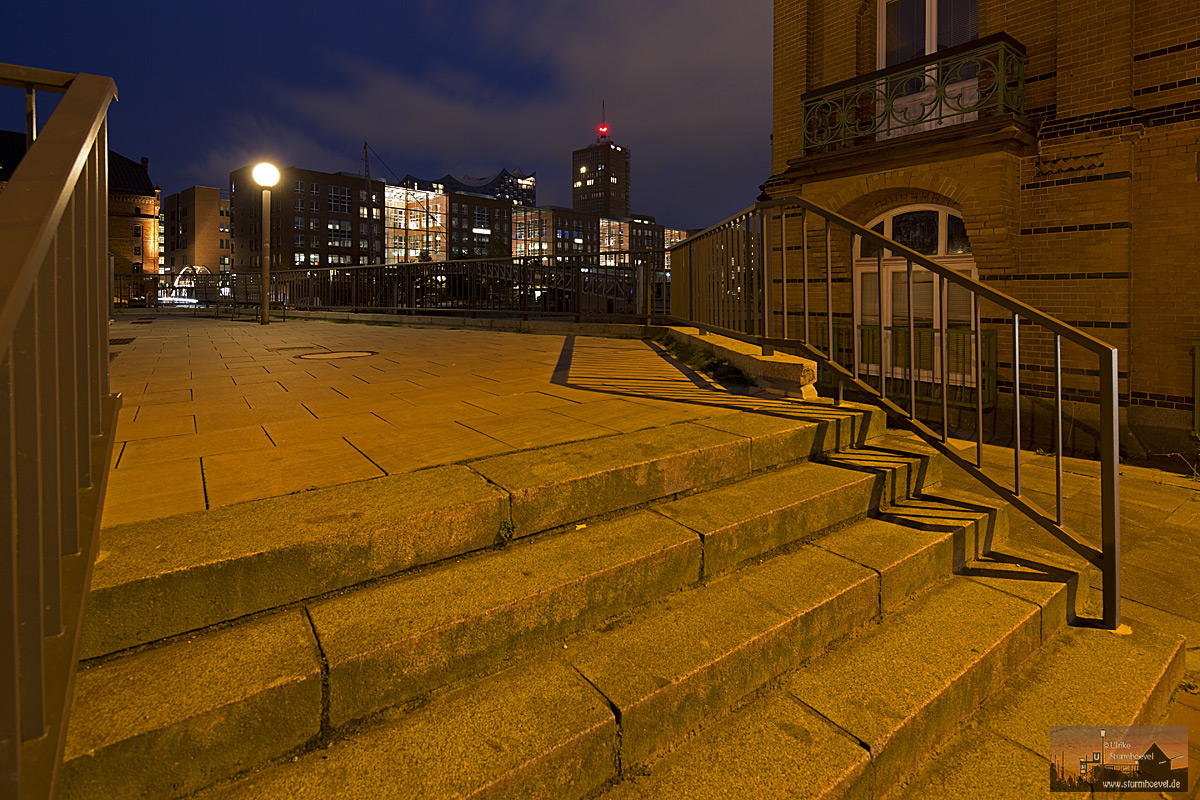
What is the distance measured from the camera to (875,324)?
1138 centimetres

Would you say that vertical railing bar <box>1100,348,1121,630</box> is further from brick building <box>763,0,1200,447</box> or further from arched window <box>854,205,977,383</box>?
arched window <box>854,205,977,383</box>

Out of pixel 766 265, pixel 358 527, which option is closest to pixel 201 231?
pixel 766 265

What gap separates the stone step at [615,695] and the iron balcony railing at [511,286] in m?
7.96

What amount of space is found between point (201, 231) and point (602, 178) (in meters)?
115

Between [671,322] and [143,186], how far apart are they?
177 feet

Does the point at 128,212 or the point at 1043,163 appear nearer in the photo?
the point at 1043,163

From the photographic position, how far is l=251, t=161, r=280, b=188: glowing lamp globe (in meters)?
12.8

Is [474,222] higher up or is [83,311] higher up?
[474,222]

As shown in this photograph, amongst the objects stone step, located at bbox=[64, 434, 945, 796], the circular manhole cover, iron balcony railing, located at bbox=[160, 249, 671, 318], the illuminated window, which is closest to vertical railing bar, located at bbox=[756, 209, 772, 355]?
stone step, located at bbox=[64, 434, 945, 796]

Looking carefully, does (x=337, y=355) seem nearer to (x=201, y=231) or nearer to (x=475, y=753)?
(x=475, y=753)

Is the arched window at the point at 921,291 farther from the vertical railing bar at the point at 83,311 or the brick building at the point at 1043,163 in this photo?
the vertical railing bar at the point at 83,311

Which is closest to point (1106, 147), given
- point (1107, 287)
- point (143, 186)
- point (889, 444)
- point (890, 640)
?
point (1107, 287)

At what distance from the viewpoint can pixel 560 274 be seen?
11516 mm

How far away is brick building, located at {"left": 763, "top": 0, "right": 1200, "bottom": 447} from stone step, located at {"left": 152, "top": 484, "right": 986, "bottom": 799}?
8305 mm
